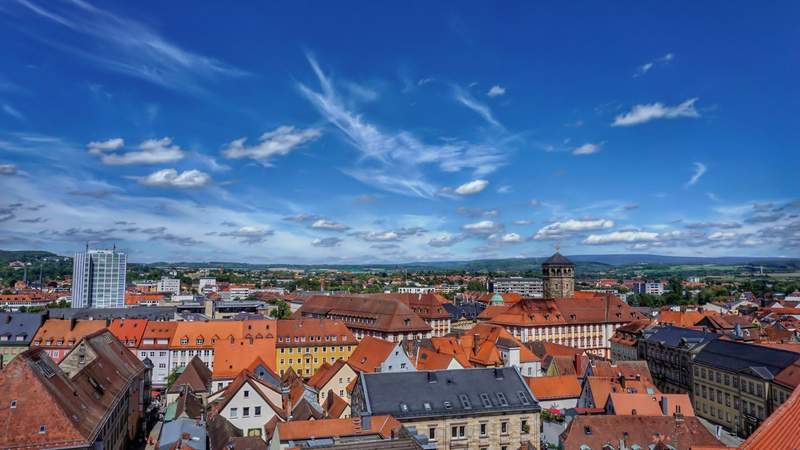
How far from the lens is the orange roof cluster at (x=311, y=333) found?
84.6 metres

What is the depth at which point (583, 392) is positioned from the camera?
5719 cm

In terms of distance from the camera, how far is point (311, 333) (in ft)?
282

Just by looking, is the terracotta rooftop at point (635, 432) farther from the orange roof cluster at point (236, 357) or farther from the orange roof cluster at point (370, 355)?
the orange roof cluster at point (236, 357)

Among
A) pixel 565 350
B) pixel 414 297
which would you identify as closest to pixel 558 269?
pixel 414 297

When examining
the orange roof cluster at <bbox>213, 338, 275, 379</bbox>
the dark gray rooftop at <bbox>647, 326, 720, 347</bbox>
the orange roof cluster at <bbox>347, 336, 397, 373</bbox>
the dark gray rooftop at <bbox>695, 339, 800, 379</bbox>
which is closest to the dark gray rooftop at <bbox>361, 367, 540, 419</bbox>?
the orange roof cluster at <bbox>347, 336, 397, 373</bbox>

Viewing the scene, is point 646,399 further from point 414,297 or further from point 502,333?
point 414,297

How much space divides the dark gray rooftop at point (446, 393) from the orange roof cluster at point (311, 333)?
40.6 m

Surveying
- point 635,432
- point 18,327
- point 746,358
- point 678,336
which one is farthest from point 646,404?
point 18,327

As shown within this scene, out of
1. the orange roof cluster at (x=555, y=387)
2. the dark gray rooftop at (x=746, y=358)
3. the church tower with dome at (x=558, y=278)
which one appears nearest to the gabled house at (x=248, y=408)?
the orange roof cluster at (x=555, y=387)

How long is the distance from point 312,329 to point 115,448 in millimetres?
44868

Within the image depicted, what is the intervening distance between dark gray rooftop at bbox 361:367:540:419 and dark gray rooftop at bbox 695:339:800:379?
2809 cm

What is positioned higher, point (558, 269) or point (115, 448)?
point (558, 269)

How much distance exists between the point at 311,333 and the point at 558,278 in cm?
6450

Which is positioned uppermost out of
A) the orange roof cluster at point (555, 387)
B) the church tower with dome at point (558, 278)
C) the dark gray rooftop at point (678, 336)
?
the church tower with dome at point (558, 278)
